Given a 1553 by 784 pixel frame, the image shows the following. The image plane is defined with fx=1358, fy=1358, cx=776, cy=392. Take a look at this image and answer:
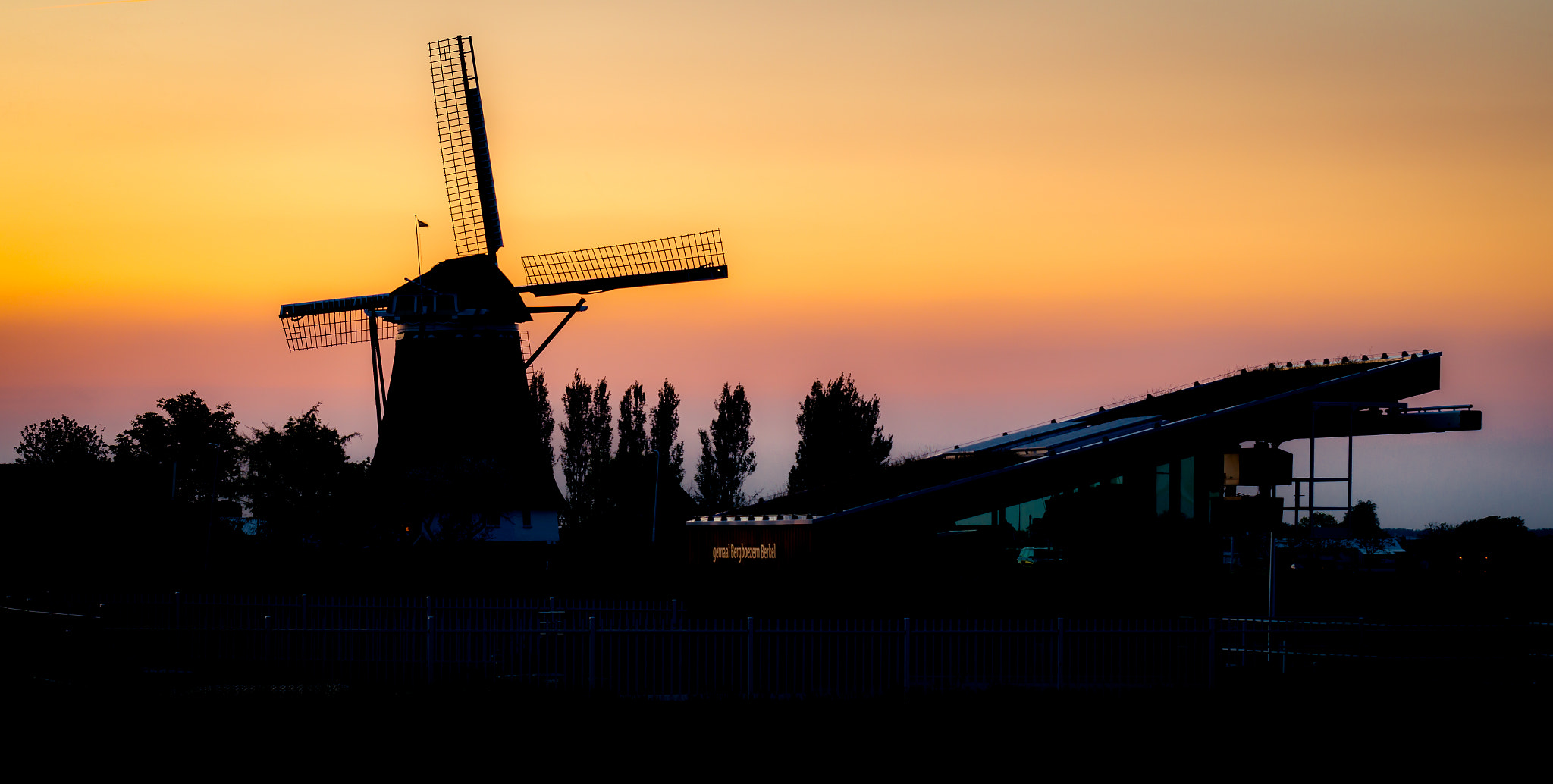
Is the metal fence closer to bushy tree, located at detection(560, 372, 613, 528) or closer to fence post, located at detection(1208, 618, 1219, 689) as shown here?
fence post, located at detection(1208, 618, 1219, 689)

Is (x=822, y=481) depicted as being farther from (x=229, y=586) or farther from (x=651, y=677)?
(x=651, y=677)

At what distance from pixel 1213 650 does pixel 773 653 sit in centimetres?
809

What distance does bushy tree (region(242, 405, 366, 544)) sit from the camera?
5756 centimetres

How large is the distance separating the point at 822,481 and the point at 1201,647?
69611 mm

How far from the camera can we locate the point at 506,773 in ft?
59.2

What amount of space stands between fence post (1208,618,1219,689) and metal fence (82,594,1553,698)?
40mm

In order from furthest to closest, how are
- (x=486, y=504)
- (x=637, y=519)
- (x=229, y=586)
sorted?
(x=637, y=519) < (x=486, y=504) < (x=229, y=586)

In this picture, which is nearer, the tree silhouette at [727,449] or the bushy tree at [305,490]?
the bushy tree at [305,490]

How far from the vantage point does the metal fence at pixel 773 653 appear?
82.1 ft

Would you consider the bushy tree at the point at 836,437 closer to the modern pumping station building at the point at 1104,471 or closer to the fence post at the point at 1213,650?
the modern pumping station building at the point at 1104,471

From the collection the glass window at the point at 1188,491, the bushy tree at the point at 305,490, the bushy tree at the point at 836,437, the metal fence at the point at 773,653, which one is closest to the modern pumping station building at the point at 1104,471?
the glass window at the point at 1188,491

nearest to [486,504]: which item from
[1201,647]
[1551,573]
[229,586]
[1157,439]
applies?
[229,586]

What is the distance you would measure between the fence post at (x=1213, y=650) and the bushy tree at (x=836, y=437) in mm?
71002

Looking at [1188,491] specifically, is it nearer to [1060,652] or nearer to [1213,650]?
[1213,650]
